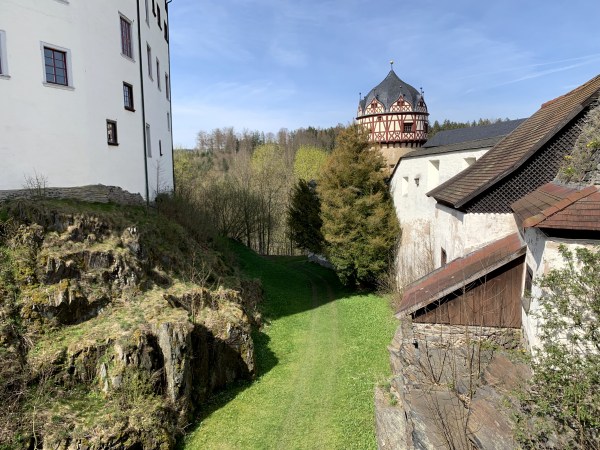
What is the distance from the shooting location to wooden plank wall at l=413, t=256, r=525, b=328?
8867 millimetres

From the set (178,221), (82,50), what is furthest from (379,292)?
(82,50)

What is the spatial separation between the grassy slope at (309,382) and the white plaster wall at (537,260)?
467 centimetres

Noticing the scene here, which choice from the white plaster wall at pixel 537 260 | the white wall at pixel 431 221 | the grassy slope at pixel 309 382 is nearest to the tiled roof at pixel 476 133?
the white wall at pixel 431 221

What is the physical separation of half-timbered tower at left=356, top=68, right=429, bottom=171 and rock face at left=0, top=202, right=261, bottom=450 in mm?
21245

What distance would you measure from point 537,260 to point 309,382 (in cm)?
825

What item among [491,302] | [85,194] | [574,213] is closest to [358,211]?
[491,302]

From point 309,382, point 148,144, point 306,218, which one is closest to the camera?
point 309,382

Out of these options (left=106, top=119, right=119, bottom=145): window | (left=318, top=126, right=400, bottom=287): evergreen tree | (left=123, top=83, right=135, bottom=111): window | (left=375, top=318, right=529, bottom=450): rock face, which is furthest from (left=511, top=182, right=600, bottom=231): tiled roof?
(left=123, top=83, right=135, bottom=111): window

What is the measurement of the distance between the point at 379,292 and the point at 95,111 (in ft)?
53.5

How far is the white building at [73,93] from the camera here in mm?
12844

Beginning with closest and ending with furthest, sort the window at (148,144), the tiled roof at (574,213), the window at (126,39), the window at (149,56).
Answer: the tiled roof at (574,213) < the window at (126,39) < the window at (148,144) < the window at (149,56)

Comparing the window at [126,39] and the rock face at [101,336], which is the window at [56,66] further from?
the rock face at [101,336]

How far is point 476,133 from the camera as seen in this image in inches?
945

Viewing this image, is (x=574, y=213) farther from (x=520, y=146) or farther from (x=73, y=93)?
(x=73, y=93)
